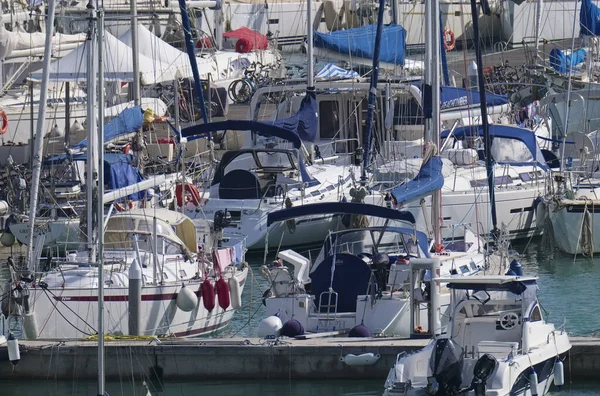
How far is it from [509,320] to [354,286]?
10.9ft

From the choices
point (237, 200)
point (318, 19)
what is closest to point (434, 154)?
point (237, 200)

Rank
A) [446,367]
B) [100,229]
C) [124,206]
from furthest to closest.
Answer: [124,206] < [446,367] < [100,229]

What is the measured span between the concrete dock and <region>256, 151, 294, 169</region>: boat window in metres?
10.9

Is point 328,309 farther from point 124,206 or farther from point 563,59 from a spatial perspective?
point 563,59

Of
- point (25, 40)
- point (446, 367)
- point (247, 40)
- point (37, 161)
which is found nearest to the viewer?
point (446, 367)

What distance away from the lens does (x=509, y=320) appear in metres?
20.7

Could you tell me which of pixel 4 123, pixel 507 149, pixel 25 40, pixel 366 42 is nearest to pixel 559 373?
pixel 507 149

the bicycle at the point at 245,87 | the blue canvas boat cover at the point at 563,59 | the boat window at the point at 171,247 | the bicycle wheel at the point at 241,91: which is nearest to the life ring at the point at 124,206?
the boat window at the point at 171,247

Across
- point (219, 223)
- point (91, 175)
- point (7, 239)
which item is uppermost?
point (91, 175)

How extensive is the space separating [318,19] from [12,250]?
42908mm

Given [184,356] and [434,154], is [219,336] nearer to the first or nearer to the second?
[184,356]

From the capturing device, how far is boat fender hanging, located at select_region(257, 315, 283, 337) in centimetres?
A: 2262

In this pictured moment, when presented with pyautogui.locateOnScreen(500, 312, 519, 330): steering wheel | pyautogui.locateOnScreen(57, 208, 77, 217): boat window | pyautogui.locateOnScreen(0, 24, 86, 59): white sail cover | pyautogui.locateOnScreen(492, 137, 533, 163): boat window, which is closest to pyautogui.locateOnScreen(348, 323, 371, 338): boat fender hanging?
pyautogui.locateOnScreen(500, 312, 519, 330): steering wheel

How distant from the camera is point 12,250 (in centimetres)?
3244
